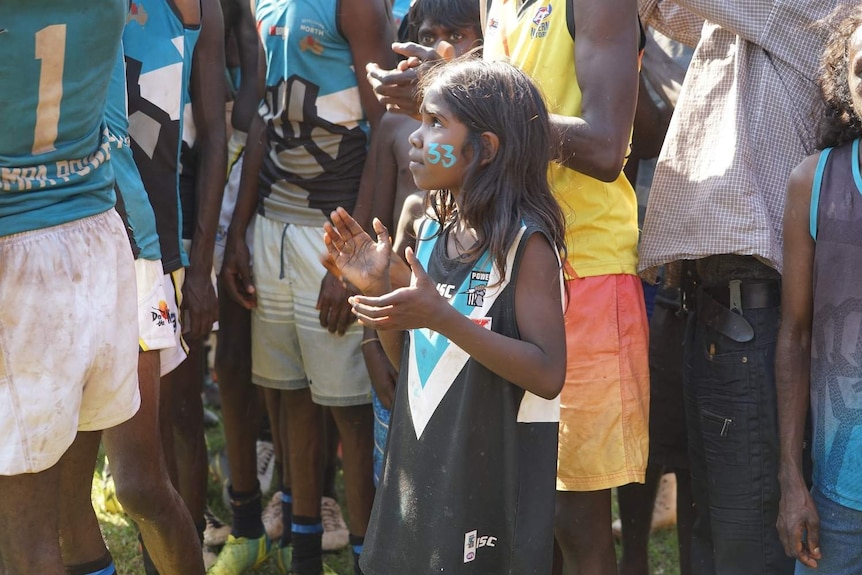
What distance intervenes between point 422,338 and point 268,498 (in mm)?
2666

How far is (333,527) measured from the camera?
4496 mm

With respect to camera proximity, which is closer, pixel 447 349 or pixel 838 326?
pixel 447 349

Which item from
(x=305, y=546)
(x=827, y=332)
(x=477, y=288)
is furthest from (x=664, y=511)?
(x=477, y=288)

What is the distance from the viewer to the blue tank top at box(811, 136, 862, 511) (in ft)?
8.52

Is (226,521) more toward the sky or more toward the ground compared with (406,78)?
more toward the ground

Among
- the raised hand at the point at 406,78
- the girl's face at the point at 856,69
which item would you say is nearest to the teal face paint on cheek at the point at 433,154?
the raised hand at the point at 406,78

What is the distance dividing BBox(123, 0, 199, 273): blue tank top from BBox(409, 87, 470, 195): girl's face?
133 centimetres

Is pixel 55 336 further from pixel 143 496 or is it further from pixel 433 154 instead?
pixel 433 154

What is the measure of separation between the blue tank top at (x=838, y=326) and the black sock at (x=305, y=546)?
1966 millimetres

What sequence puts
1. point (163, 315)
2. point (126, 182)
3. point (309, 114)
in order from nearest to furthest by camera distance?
point (126, 182) < point (163, 315) < point (309, 114)

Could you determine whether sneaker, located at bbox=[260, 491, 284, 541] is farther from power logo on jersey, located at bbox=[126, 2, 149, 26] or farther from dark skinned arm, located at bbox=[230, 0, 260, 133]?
power logo on jersey, located at bbox=[126, 2, 149, 26]

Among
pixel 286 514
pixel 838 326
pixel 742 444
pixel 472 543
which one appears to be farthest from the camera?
pixel 286 514

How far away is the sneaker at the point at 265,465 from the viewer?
196 inches

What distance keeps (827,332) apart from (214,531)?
274 centimetres
